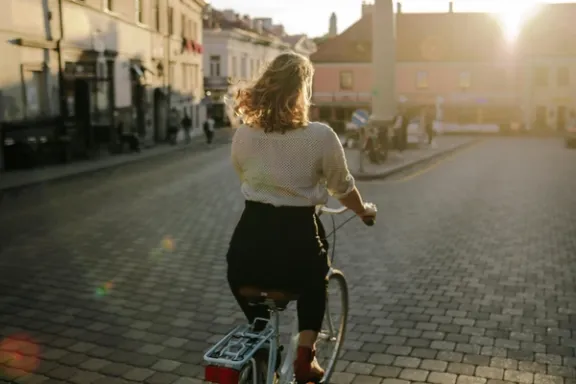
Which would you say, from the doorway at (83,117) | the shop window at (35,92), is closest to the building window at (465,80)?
the doorway at (83,117)

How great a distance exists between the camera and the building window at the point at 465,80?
60281 mm

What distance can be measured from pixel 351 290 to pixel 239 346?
13.5 ft

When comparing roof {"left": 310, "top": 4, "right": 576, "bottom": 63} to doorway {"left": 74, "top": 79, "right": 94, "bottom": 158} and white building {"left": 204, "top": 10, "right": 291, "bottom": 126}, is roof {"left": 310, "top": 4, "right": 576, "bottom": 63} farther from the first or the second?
doorway {"left": 74, "top": 79, "right": 94, "bottom": 158}

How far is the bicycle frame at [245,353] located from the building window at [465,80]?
59283 mm

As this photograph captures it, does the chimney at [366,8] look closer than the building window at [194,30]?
No

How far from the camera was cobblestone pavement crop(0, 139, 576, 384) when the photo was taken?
509 cm

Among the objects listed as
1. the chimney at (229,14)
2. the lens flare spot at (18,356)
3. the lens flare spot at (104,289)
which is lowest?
the lens flare spot at (104,289)

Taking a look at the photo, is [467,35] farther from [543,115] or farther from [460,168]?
[460,168]

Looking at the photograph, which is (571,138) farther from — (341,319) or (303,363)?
(303,363)

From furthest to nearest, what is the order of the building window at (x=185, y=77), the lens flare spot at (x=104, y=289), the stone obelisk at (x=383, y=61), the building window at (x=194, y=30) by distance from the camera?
1. the building window at (x=194, y=30)
2. the building window at (x=185, y=77)
3. the stone obelisk at (x=383, y=61)
4. the lens flare spot at (x=104, y=289)

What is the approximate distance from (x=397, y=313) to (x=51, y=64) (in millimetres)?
18676

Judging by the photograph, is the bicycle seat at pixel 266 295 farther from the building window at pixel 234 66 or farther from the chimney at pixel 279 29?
the chimney at pixel 279 29

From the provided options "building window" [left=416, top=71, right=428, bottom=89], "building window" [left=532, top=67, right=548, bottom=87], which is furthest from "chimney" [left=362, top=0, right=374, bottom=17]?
"building window" [left=532, top=67, right=548, bottom=87]

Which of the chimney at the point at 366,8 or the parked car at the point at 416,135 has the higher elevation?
the chimney at the point at 366,8
